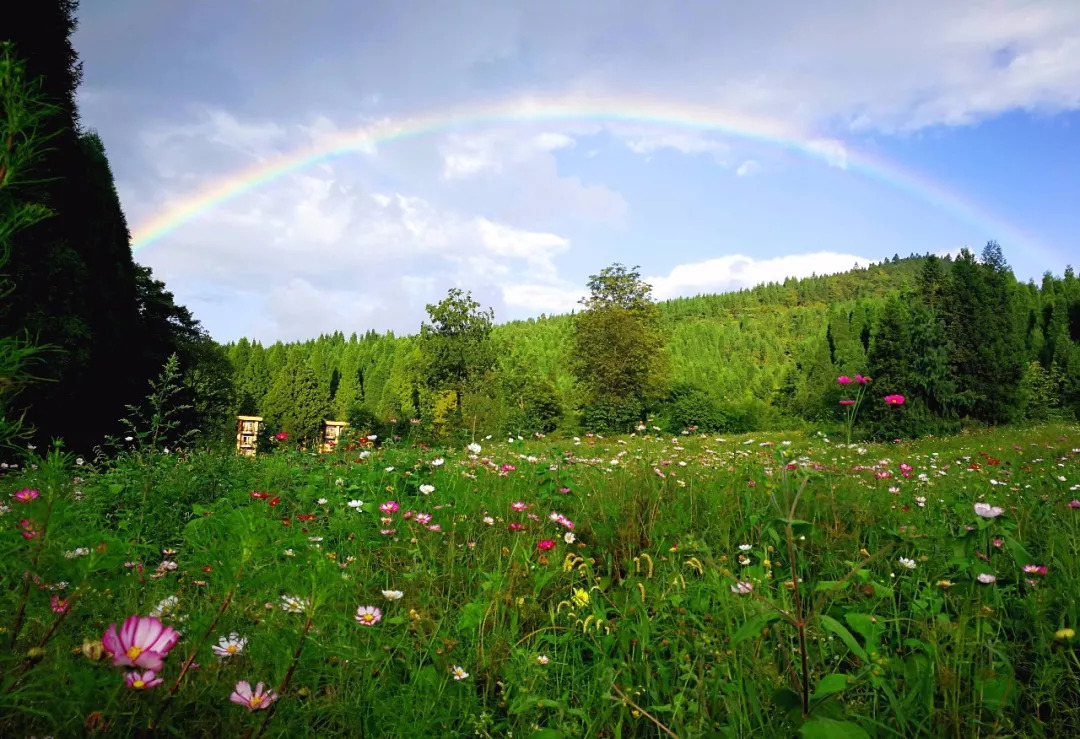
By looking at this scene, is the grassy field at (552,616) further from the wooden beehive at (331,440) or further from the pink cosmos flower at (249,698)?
the wooden beehive at (331,440)

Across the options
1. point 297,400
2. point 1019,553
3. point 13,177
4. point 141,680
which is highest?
point 13,177

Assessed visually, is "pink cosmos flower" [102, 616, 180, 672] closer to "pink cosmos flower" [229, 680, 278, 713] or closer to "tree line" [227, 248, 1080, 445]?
"pink cosmos flower" [229, 680, 278, 713]

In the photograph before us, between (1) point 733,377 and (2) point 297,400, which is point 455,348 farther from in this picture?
(1) point 733,377

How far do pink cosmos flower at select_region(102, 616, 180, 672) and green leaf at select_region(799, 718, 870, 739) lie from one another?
43.9 inches

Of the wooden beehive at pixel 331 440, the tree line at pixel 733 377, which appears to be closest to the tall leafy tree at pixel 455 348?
the tree line at pixel 733 377

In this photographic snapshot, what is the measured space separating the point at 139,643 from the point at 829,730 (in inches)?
47.9

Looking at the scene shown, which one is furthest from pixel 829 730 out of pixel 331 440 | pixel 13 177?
pixel 331 440

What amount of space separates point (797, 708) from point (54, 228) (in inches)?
577

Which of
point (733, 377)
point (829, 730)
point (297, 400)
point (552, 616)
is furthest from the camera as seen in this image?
point (733, 377)

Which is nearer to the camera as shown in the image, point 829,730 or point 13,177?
point 829,730

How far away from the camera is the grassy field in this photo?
120 centimetres

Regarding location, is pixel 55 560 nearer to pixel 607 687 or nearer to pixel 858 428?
pixel 607 687

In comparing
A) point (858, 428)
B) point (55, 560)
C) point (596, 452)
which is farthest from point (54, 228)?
point (858, 428)

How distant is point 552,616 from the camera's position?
210cm
